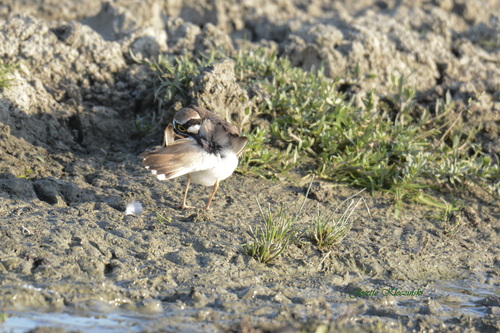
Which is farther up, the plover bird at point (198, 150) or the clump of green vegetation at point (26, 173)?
the plover bird at point (198, 150)

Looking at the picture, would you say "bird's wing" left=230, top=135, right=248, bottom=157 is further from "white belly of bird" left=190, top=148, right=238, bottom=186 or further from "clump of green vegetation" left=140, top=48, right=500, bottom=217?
"clump of green vegetation" left=140, top=48, right=500, bottom=217

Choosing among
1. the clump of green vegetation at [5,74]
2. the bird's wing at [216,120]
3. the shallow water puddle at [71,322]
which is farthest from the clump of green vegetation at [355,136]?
the shallow water puddle at [71,322]

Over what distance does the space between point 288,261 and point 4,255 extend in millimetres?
1866

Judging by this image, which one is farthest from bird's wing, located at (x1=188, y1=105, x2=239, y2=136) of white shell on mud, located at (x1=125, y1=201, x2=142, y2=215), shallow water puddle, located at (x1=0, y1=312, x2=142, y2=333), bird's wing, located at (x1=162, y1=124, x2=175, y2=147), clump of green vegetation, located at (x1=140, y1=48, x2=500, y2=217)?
shallow water puddle, located at (x1=0, y1=312, x2=142, y2=333)

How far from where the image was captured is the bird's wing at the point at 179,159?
11.5 feet

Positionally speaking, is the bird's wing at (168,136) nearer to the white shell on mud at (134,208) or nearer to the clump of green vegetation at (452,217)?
the white shell on mud at (134,208)

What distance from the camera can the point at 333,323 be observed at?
108 inches

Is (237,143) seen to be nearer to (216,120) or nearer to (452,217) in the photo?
(216,120)

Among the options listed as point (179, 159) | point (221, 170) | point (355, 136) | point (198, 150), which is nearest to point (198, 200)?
point (221, 170)

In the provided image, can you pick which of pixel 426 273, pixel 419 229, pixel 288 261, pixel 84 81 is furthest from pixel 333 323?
pixel 84 81

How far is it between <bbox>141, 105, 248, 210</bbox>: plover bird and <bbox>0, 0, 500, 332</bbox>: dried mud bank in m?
0.37

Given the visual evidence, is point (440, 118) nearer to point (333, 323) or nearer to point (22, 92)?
point (333, 323)

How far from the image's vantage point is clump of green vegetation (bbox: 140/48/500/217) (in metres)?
4.75

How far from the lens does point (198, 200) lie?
425cm
